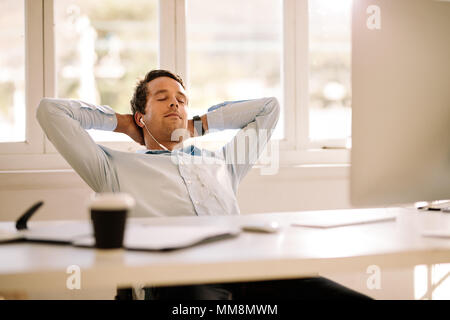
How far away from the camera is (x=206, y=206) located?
1.74 meters

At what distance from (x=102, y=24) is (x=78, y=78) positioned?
0.28 m

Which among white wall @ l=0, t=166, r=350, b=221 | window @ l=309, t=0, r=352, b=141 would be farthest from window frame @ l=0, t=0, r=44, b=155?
window @ l=309, t=0, r=352, b=141

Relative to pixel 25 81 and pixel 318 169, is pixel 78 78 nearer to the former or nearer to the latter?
pixel 25 81

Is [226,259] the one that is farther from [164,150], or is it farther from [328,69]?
[328,69]

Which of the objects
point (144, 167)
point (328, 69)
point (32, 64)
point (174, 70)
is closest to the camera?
point (144, 167)

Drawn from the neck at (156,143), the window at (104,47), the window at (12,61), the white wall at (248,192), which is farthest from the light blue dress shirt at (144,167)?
the window at (12,61)

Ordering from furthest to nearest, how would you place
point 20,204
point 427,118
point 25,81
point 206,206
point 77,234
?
point 25,81
point 20,204
point 206,206
point 427,118
point 77,234

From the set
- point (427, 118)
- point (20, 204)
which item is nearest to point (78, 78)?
point (20, 204)

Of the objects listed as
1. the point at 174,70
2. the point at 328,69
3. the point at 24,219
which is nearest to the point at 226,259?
the point at 24,219

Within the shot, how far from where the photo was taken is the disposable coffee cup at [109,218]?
0.74m

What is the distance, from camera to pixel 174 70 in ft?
8.01

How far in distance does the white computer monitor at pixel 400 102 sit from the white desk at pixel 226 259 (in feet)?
0.42

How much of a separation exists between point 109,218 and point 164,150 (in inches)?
45.3

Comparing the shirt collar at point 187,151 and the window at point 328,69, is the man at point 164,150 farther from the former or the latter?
the window at point 328,69
